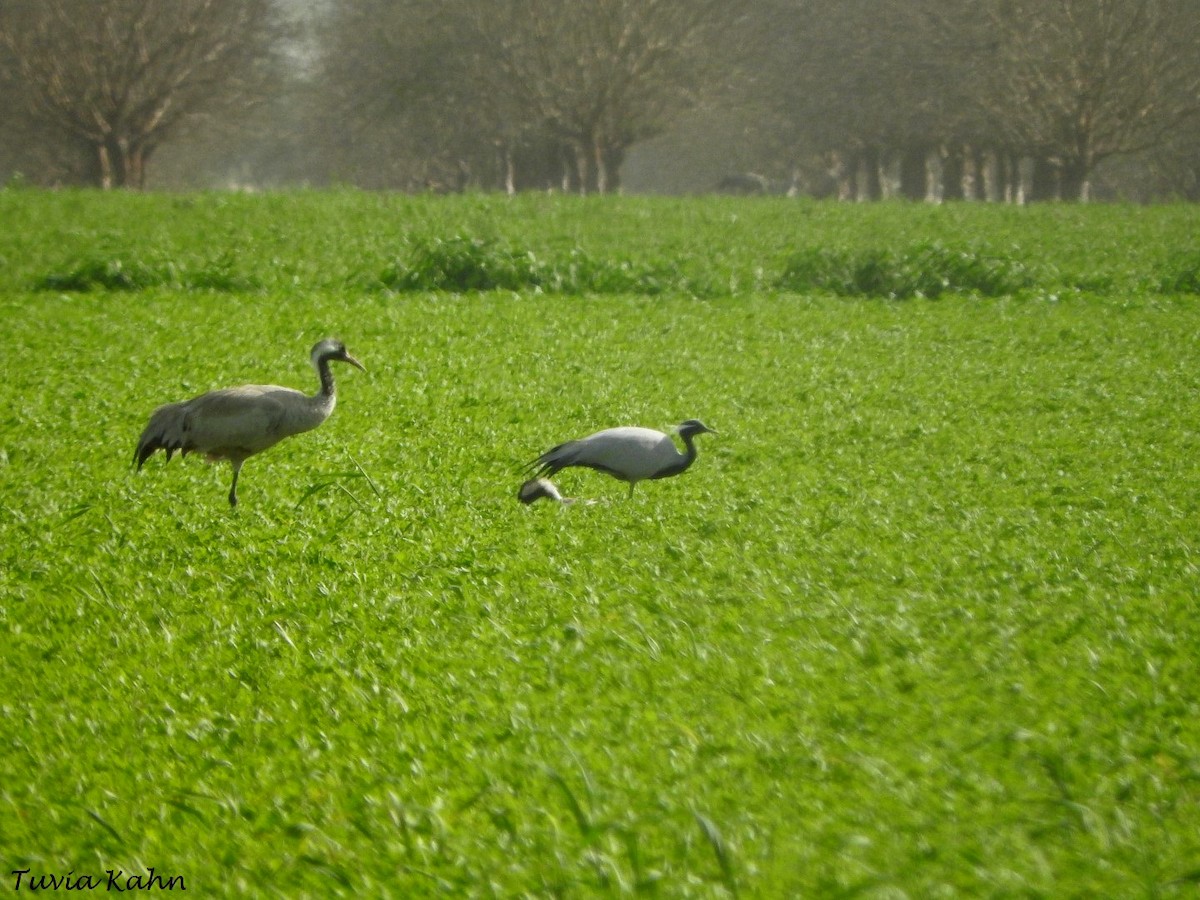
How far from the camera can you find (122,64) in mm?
47812

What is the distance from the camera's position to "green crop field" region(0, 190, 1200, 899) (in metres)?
5.12

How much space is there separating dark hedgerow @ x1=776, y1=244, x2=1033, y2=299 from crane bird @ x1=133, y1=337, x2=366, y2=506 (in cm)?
1561

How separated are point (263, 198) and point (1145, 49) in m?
30.1

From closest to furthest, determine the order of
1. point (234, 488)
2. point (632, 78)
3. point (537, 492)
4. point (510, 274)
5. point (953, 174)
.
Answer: point (537, 492)
point (234, 488)
point (510, 274)
point (632, 78)
point (953, 174)

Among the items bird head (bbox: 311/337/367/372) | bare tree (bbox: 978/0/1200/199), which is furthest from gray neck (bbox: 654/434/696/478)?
bare tree (bbox: 978/0/1200/199)

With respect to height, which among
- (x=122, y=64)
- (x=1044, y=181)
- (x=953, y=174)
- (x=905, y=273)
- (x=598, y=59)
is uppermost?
(x=598, y=59)

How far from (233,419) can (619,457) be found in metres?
3.03

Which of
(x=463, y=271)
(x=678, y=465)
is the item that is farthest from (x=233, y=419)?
(x=463, y=271)

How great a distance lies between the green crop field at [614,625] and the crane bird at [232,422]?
1.54 ft

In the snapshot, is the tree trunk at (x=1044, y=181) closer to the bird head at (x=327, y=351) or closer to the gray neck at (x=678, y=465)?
the bird head at (x=327, y=351)

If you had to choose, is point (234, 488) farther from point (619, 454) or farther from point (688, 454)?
point (688, 454)

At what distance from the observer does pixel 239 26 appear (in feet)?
172

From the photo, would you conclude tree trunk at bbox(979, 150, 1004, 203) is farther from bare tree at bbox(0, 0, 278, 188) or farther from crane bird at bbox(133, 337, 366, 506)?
crane bird at bbox(133, 337, 366, 506)

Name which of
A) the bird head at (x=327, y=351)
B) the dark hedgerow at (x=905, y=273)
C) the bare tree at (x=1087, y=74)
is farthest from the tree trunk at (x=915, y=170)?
the bird head at (x=327, y=351)
